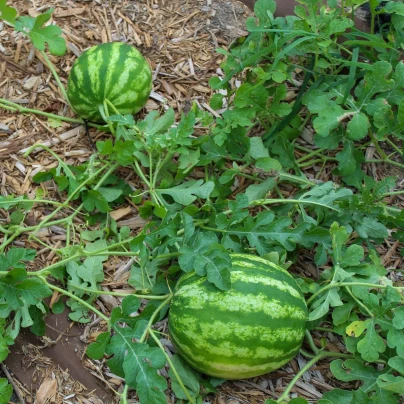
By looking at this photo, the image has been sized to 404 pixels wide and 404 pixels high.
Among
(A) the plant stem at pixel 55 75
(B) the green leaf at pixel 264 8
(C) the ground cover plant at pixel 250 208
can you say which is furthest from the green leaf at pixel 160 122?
(B) the green leaf at pixel 264 8

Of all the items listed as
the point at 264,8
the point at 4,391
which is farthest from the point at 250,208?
the point at 4,391

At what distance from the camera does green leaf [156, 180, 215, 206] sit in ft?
7.57

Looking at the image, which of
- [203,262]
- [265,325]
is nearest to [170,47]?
[203,262]

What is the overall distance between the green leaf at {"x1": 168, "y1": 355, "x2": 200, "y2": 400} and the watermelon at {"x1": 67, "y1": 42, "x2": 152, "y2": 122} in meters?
1.11

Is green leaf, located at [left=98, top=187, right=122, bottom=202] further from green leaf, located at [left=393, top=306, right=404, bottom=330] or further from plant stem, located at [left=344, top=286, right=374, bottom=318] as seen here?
green leaf, located at [left=393, top=306, right=404, bottom=330]

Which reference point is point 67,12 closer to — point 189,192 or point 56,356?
point 189,192

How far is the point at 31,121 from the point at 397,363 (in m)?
1.84

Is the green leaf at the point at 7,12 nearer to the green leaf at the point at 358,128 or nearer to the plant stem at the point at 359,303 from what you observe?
the green leaf at the point at 358,128

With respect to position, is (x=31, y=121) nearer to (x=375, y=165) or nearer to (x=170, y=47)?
(x=170, y=47)

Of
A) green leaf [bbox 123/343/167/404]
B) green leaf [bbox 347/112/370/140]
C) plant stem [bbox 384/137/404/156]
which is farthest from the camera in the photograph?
plant stem [bbox 384/137/404/156]

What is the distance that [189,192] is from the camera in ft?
7.61

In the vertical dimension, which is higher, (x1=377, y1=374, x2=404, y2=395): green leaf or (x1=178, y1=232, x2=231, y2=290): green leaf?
(x1=178, y1=232, x2=231, y2=290): green leaf

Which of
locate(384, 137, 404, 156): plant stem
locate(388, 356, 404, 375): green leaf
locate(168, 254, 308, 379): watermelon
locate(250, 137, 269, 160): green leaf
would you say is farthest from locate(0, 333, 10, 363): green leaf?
locate(384, 137, 404, 156): plant stem

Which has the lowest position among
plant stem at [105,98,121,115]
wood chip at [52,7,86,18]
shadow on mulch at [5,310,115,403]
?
shadow on mulch at [5,310,115,403]
